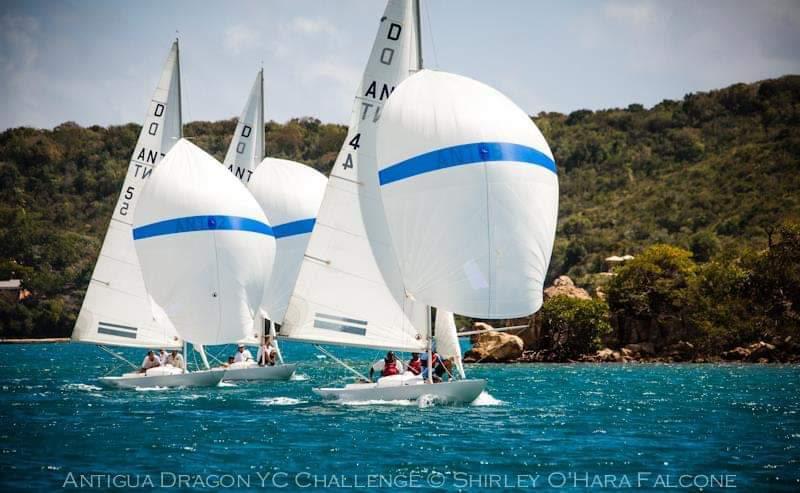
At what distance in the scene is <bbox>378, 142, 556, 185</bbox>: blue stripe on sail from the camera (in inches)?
1182

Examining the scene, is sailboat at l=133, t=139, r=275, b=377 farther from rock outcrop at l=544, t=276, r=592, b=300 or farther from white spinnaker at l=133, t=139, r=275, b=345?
rock outcrop at l=544, t=276, r=592, b=300

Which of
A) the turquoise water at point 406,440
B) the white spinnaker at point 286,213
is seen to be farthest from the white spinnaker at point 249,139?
the turquoise water at point 406,440

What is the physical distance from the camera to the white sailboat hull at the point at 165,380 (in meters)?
41.9

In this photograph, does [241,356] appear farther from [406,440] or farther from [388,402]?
[406,440]

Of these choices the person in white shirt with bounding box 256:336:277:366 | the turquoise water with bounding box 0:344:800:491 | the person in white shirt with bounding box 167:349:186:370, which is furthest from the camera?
the person in white shirt with bounding box 256:336:277:366

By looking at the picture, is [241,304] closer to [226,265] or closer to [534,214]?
[226,265]

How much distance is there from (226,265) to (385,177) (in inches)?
475

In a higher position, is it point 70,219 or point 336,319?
point 70,219

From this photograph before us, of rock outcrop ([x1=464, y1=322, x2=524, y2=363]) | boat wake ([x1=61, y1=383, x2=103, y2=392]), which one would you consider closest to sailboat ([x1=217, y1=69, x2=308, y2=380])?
boat wake ([x1=61, y1=383, x2=103, y2=392])

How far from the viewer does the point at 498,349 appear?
217 ft

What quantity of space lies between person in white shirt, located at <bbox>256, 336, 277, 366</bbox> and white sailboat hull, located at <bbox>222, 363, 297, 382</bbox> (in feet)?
4.05

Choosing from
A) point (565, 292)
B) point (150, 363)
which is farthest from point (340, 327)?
point (565, 292)

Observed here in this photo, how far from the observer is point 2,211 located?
145625 mm

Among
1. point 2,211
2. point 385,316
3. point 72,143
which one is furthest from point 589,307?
point 72,143
